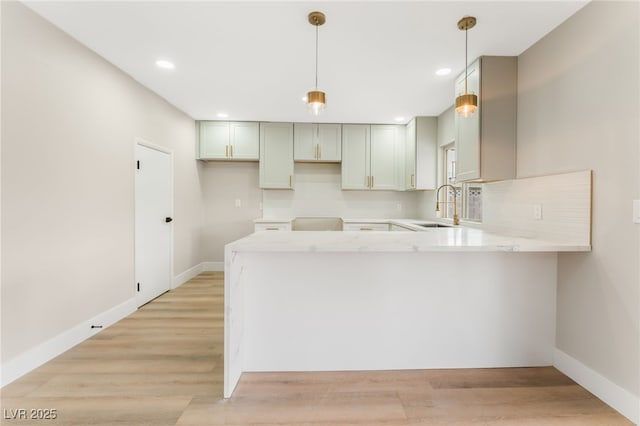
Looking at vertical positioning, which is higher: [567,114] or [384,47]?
[384,47]

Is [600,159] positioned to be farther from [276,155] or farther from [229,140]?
[229,140]

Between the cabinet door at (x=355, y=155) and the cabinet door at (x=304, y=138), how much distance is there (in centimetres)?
48

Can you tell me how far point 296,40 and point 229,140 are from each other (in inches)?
102

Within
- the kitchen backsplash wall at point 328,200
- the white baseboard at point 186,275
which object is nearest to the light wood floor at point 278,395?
the white baseboard at point 186,275

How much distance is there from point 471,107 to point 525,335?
5.33 feet

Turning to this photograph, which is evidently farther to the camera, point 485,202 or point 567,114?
point 485,202

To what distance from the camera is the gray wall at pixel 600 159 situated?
60.9 inches

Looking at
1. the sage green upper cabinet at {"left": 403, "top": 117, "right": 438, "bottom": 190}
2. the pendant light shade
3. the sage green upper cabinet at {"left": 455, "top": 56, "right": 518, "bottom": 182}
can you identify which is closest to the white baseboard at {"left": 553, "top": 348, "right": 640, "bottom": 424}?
the sage green upper cabinet at {"left": 455, "top": 56, "right": 518, "bottom": 182}

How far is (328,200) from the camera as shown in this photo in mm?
4926

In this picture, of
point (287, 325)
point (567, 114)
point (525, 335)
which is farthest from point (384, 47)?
point (525, 335)

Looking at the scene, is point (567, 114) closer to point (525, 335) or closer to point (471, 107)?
point (471, 107)

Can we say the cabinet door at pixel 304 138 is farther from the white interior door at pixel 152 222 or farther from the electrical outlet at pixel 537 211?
the electrical outlet at pixel 537 211

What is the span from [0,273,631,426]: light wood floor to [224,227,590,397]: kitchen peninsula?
0.35 feet

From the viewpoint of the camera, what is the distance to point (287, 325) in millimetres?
1970
